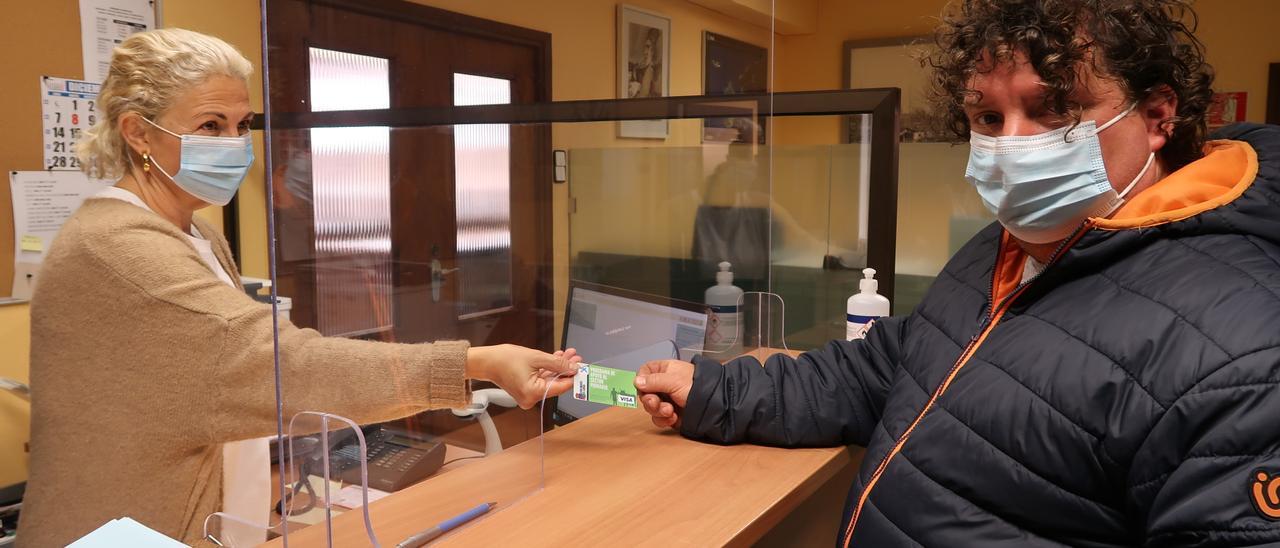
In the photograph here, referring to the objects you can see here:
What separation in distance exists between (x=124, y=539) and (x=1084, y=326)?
0.81 meters

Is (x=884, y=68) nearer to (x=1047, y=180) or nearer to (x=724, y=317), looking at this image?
(x=724, y=317)

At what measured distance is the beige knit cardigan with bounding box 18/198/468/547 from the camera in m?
0.88

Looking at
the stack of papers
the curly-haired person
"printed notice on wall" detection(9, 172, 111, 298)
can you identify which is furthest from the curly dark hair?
"printed notice on wall" detection(9, 172, 111, 298)

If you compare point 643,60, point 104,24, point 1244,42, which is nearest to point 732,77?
point 643,60

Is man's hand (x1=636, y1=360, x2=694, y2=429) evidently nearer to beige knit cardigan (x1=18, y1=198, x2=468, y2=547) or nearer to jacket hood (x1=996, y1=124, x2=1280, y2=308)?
beige knit cardigan (x1=18, y1=198, x2=468, y2=547)

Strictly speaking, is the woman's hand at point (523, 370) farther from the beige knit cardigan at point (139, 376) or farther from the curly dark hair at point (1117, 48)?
the curly dark hair at point (1117, 48)

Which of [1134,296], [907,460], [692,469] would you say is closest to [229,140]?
[692,469]

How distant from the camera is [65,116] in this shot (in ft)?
6.93

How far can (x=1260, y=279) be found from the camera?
67 centimetres

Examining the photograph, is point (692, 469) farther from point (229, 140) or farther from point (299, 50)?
point (229, 140)

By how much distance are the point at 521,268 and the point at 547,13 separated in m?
0.28

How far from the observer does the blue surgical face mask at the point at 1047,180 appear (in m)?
0.83

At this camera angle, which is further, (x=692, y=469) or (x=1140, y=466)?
(x=692, y=469)

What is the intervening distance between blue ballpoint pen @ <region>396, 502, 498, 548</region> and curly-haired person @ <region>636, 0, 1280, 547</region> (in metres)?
0.31
